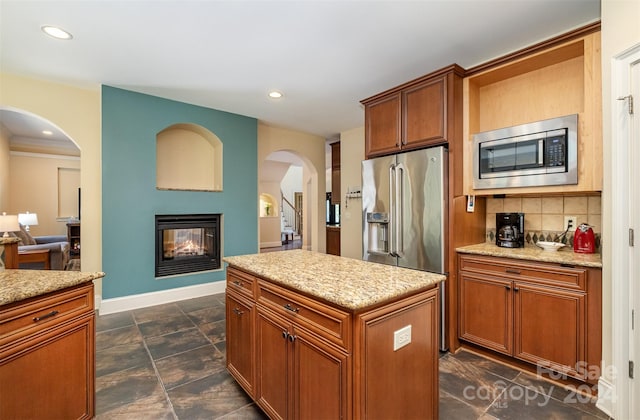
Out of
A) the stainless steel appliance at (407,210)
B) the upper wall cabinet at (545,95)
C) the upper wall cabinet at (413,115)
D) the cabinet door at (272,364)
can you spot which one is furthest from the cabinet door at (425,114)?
the cabinet door at (272,364)

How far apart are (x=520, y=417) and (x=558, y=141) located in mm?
1907

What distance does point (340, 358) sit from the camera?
1.19m

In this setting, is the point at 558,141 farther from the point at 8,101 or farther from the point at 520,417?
the point at 8,101

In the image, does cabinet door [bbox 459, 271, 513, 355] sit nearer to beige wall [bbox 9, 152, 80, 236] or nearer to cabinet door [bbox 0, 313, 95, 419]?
cabinet door [bbox 0, 313, 95, 419]

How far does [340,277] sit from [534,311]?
166cm

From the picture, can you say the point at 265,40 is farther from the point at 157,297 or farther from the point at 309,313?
the point at 157,297

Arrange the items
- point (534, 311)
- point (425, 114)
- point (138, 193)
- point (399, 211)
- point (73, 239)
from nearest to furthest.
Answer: point (534, 311)
point (425, 114)
point (399, 211)
point (138, 193)
point (73, 239)

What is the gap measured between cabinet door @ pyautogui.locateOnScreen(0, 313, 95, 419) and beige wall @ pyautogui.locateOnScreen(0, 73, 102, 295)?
2.25m

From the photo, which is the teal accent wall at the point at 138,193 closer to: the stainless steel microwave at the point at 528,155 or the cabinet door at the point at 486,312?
the cabinet door at the point at 486,312

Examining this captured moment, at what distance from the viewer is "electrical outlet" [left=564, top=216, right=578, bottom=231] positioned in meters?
2.46

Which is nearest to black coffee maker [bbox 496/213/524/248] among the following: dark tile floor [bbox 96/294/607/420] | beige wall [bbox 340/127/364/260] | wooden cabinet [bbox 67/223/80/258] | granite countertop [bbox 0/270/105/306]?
dark tile floor [bbox 96/294/607/420]

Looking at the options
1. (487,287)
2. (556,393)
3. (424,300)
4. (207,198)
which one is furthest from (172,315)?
(556,393)

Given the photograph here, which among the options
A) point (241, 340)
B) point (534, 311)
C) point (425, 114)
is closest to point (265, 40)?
point (425, 114)

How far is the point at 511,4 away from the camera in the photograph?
6.48ft
